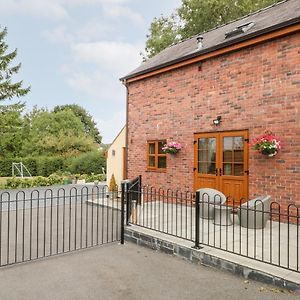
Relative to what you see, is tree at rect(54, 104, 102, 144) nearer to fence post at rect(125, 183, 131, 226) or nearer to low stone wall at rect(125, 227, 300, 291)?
fence post at rect(125, 183, 131, 226)

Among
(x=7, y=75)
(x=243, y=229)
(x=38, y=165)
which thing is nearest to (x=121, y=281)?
(x=243, y=229)

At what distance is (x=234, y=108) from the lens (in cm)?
836

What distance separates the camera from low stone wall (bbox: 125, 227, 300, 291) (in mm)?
4027

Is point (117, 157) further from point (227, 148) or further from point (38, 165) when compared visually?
point (38, 165)

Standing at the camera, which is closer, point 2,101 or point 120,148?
point 120,148

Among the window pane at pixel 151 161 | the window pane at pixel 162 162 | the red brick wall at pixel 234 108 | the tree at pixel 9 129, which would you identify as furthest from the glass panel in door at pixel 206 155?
the tree at pixel 9 129

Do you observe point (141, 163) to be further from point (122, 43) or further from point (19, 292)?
point (122, 43)

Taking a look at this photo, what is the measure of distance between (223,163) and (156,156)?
9.74 ft

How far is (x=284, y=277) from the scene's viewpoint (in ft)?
13.0

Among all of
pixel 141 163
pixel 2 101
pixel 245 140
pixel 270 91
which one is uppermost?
pixel 2 101

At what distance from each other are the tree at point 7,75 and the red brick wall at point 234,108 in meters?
15.7

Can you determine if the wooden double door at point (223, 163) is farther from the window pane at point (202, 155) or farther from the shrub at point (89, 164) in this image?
the shrub at point (89, 164)

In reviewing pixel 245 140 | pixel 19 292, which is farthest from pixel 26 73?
pixel 19 292

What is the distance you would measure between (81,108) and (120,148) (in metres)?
37.2
